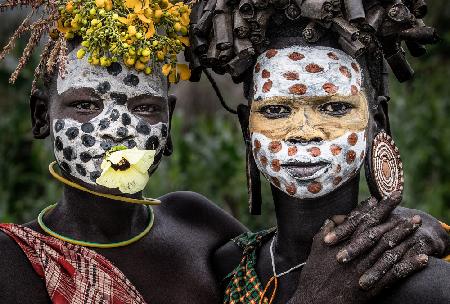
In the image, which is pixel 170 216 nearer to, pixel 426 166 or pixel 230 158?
pixel 230 158

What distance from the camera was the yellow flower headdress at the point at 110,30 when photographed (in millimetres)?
4746

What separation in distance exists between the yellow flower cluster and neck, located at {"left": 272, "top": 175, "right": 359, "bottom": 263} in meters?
1.00

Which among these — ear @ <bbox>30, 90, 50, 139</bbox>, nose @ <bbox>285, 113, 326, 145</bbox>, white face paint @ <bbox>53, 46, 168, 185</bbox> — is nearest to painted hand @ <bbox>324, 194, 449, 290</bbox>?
nose @ <bbox>285, 113, 326, 145</bbox>

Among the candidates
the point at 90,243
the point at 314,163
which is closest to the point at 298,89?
the point at 314,163

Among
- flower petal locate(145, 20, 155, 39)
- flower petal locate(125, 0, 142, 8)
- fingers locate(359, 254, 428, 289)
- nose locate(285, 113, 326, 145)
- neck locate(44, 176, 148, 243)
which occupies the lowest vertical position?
fingers locate(359, 254, 428, 289)

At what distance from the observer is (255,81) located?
4801 millimetres

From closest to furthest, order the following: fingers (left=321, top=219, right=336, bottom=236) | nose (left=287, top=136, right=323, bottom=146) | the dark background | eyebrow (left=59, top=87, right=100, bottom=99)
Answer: fingers (left=321, top=219, right=336, bottom=236) < nose (left=287, top=136, right=323, bottom=146) < eyebrow (left=59, top=87, right=100, bottom=99) < the dark background

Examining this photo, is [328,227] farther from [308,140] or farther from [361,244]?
[308,140]

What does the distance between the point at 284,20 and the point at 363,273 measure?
4.60ft

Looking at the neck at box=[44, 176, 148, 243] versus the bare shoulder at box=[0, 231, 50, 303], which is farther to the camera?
the neck at box=[44, 176, 148, 243]

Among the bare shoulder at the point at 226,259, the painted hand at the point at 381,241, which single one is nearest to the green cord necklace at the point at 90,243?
the bare shoulder at the point at 226,259

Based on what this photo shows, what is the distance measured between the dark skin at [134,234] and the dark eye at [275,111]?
2.11ft

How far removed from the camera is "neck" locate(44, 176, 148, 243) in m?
5.05

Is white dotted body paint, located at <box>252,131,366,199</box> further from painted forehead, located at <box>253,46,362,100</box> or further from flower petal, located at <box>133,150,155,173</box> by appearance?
flower petal, located at <box>133,150,155,173</box>
